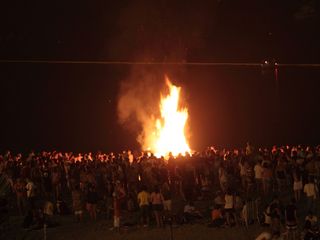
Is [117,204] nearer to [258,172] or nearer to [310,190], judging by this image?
[258,172]

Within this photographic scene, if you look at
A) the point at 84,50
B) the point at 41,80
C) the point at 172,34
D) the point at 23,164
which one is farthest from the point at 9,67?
the point at 23,164

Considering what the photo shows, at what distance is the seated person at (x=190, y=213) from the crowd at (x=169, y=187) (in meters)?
0.03

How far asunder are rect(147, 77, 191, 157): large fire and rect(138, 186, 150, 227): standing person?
14622 mm

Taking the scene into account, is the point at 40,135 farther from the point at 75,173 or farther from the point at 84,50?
the point at 75,173

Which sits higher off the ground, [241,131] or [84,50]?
[84,50]

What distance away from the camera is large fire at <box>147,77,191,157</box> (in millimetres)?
34900

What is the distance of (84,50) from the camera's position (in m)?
51.8

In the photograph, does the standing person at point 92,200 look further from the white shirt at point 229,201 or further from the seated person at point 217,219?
the white shirt at point 229,201

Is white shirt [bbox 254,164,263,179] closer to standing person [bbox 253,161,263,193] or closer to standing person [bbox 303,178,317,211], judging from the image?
standing person [bbox 253,161,263,193]

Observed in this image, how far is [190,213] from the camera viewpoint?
64.8 feet

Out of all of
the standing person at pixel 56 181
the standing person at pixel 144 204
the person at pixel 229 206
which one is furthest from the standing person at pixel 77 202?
the person at pixel 229 206

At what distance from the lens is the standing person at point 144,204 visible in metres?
19.0

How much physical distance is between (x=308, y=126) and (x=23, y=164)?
26811 millimetres

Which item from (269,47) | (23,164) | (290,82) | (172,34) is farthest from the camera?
(269,47)
